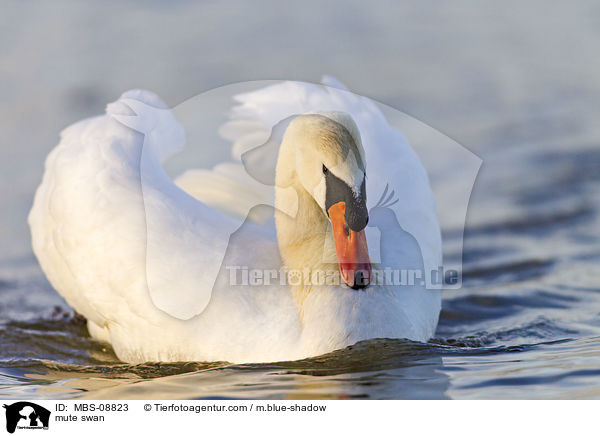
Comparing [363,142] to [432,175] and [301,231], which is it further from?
[432,175]

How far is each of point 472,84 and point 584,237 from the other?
4290 millimetres

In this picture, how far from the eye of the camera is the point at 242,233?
6770mm

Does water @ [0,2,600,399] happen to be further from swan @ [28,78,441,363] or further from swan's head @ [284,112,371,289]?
swan's head @ [284,112,371,289]

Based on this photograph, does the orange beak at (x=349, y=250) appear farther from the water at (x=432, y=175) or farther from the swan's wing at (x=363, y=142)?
the swan's wing at (x=363, y=142)

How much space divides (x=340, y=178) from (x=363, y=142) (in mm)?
1810

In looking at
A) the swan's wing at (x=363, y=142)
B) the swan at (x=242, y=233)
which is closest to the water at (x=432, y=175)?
the swan at (x=242, y=233)

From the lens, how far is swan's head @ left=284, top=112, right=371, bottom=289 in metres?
5.58

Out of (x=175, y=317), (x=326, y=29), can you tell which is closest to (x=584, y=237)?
(x=175, y=317)

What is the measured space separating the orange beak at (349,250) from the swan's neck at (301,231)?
0.23 m

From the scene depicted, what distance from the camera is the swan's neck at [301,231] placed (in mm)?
6133

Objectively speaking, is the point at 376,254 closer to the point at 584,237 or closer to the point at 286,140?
the point at 286,140

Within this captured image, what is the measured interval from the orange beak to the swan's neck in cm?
23
